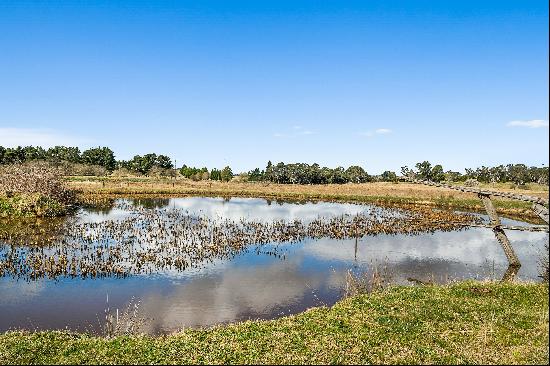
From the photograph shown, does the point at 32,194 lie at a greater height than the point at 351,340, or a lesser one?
greater

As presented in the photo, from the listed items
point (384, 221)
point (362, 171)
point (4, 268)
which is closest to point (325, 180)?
point (362, 171)

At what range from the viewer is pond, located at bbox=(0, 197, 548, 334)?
20391 millimetres

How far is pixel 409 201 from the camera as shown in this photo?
256 ft

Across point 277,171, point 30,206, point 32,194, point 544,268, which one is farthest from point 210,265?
point 277,171

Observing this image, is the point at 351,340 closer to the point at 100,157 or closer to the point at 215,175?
the point at 215,175

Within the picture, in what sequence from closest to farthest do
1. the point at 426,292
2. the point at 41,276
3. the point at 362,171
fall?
the point at 426,292 → the point at 41,276 → the point at 362,171

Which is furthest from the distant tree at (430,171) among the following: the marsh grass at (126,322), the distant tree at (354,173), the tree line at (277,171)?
the marsh grass at (126,322)

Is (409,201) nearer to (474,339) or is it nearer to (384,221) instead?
(384,221)

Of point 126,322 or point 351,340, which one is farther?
point 126,322

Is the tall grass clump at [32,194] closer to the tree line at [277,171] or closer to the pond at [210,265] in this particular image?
the pond at [210,265]

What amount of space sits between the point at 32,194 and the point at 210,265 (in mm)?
36307

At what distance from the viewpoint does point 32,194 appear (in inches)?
2071

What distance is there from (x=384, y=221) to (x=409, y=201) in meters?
29.3

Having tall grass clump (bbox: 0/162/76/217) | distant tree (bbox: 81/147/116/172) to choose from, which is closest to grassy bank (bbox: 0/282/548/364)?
tall grass clump (bbox: 0/162/76/217)
